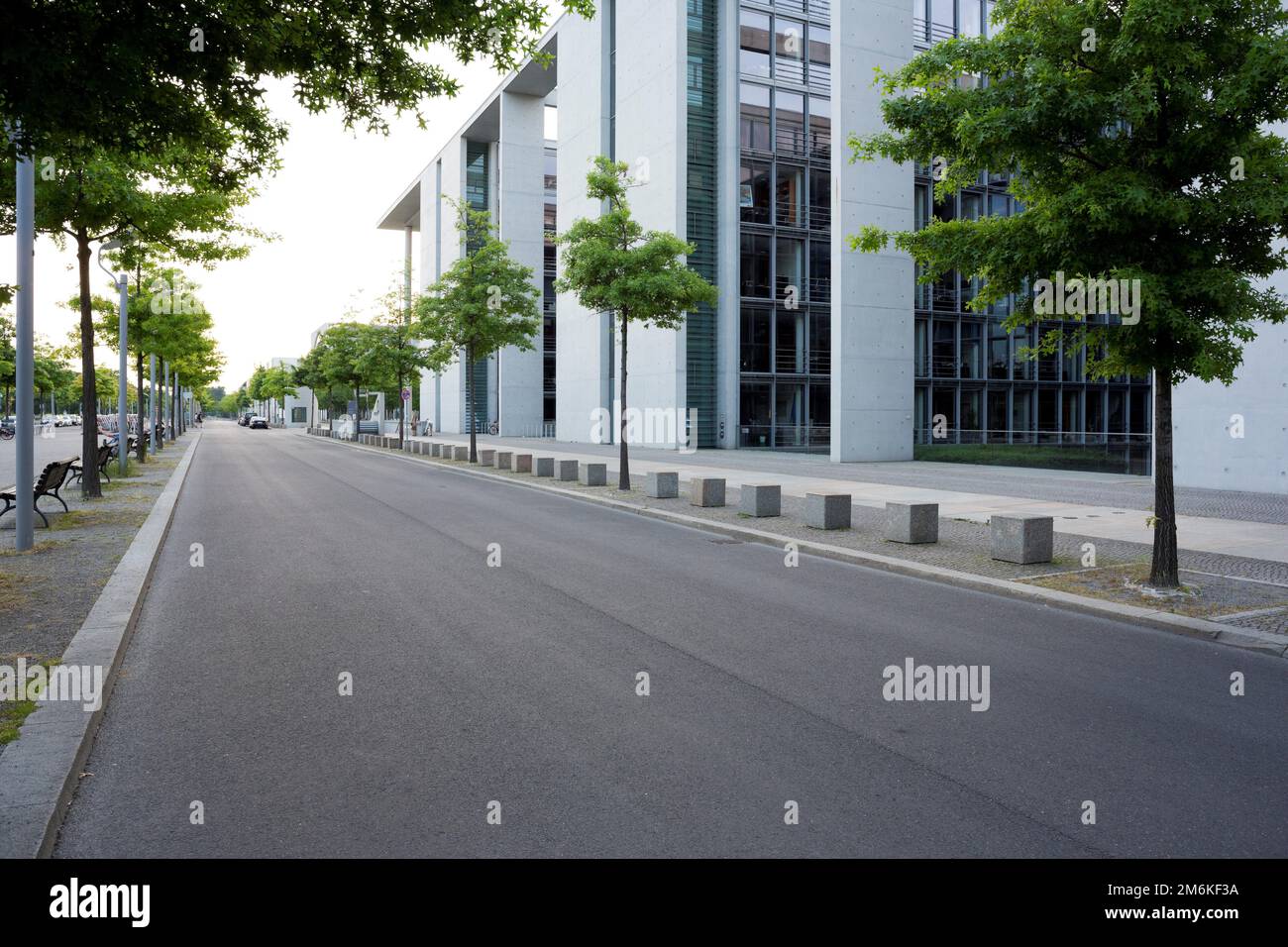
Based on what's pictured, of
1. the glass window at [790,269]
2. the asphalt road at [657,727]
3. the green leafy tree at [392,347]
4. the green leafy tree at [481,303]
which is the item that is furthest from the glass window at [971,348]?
the asphalt road at [657,727]

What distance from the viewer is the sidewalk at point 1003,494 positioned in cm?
1239

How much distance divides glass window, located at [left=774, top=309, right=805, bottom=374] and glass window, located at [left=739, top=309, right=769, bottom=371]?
1.59 ft

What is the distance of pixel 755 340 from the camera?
40.6 m

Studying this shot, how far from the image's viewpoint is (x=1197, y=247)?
338 inches

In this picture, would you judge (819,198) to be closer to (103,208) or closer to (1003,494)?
(1003,494)

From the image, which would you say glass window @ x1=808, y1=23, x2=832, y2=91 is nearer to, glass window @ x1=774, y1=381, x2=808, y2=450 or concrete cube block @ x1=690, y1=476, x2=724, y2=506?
glass window @ x1=774, y1=381, x2=808, y2=450

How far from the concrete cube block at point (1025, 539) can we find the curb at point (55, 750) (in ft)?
29.0

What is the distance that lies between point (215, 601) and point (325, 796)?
5.13m

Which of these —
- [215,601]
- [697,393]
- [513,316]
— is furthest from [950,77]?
[697,393]

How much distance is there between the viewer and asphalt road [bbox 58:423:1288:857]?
12.5 ft

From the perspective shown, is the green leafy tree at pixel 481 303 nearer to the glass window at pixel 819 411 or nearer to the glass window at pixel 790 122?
the glass window at pixel 819 411
